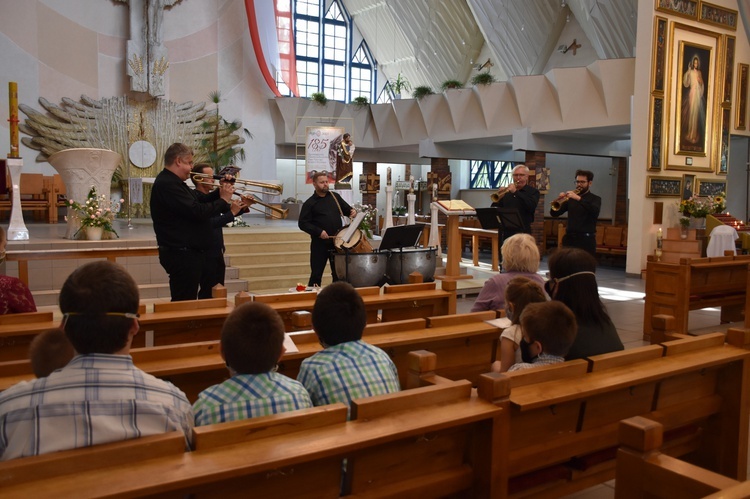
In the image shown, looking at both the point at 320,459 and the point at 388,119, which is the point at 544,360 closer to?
the point at 320,459

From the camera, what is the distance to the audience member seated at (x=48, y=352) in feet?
5.90

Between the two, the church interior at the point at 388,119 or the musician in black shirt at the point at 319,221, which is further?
the church interior at the point at 388,119

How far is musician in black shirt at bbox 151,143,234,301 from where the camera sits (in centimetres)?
410

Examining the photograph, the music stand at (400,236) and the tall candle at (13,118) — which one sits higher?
the tall candle at (13,118)

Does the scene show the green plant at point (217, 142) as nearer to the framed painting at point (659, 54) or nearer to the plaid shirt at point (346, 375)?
the framed painting at point (659, 54)

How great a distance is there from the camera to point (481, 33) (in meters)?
18.7

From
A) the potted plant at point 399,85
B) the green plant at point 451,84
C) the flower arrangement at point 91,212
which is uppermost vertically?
the potted plant at point 399,85

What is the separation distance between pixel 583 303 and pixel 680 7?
1033cm

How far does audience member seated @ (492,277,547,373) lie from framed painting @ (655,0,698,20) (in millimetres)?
9770

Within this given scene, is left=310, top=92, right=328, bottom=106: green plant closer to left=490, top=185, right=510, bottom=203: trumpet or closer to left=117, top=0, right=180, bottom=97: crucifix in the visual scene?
left=117, top=0, right=180, bottom=97: crucifix

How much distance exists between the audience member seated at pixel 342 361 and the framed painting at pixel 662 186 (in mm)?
10109

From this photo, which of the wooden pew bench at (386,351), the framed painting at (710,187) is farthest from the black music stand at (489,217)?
the framed painting at (710,187)

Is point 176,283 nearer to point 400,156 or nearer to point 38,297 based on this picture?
point 38,297

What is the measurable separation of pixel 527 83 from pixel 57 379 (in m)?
13.2
